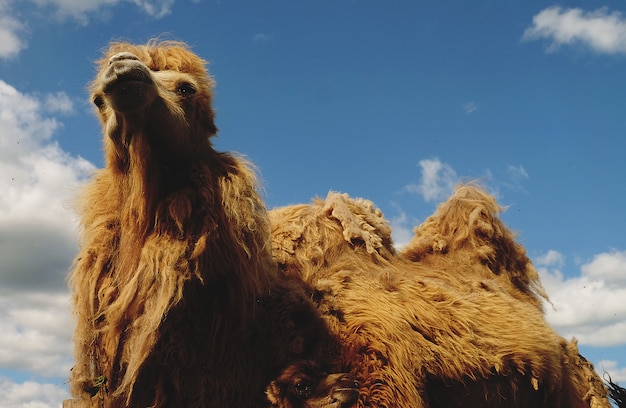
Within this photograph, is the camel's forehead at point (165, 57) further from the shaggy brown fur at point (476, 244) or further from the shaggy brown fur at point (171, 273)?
the shaggy brown fur at point (476, 244)

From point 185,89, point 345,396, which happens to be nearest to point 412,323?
point 345,396

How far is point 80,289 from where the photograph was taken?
4117 millimetres

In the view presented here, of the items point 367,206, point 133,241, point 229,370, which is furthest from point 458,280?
point 133,241

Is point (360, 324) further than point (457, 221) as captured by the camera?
No

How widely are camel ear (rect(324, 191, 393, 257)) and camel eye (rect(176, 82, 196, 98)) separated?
177 cm

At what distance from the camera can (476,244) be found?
6652 mm

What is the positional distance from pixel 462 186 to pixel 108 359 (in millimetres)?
4455

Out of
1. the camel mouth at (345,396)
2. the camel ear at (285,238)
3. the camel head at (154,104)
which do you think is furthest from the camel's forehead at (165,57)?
the camel mouth at (345,396)

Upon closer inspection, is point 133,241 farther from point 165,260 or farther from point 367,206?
point 367,206

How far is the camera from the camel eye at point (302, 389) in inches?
153

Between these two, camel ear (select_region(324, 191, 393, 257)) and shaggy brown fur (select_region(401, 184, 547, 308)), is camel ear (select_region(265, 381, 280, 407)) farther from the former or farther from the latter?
shaggy brown fur (select_region(401, 184, 547, 308))

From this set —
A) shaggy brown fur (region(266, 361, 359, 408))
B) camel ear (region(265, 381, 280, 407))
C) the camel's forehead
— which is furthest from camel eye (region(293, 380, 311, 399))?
the camel's forehead

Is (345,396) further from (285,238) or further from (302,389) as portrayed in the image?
(285,238)

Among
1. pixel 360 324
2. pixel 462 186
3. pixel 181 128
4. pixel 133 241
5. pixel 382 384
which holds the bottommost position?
pixel 382 384
